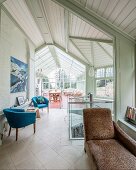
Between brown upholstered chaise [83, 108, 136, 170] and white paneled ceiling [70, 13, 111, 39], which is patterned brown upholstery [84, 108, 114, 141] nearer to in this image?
brown upholstered chaise [83, 108, 136, 170]

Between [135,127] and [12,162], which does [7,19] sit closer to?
[12,162]

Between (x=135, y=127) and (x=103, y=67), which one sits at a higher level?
(x=103, y=67)

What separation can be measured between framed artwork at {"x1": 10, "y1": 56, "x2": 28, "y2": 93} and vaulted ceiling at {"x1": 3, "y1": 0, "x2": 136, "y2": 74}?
1.30 m

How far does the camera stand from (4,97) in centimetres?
359

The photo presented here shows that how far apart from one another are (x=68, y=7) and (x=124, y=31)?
1.38 metres

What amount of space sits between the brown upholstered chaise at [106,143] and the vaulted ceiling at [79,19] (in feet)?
6.15

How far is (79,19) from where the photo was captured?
3828 mm

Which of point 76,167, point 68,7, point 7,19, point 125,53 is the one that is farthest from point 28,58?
point 76,167

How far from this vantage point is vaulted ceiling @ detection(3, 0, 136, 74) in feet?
8.87

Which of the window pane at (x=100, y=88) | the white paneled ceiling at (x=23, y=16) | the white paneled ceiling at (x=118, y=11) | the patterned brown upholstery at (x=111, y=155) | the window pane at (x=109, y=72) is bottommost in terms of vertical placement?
the patterned brown upholstery at (x=111, y=155)

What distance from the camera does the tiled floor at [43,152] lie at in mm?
2393

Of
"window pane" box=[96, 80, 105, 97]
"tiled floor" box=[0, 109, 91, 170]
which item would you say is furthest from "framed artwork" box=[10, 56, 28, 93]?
"window pane" box=[96, 80, 105, 97]

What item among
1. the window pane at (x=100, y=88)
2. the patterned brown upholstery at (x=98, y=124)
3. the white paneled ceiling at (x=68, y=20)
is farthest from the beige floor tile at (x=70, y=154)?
the window pane at (x=100, y=88)

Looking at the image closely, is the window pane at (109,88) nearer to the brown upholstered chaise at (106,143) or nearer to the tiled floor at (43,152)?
the tiled floor at (43,152)
